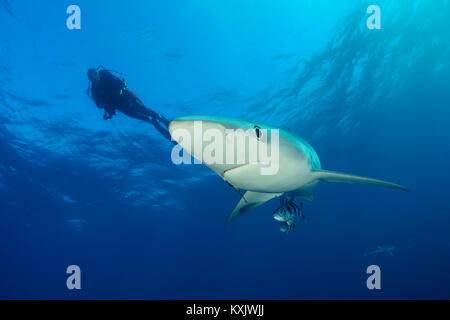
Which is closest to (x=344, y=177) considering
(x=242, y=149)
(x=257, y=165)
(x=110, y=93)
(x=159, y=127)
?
(x=257, y=165)

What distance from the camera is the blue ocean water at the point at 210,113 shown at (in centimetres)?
1302

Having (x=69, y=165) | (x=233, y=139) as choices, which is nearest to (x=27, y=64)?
(x=69, y=165)

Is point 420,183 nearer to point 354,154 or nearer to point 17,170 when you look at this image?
point 354,154

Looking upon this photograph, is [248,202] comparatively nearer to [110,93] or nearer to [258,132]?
[258,132]

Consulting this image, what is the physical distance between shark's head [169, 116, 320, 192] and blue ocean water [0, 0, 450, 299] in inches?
460

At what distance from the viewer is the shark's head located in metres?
1.88

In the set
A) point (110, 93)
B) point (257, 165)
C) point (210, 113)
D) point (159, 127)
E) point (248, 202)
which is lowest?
point (248, 202)

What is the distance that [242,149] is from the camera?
2.08 meters

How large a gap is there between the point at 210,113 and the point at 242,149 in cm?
1578

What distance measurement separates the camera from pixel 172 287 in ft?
197

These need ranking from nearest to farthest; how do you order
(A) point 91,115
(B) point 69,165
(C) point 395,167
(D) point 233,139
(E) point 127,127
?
(D) point 233,139, (A) point 91,115, (E) point 127,127, (B) point 69,165, (C) point 395,167

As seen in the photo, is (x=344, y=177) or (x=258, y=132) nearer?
(x=258, y=132)

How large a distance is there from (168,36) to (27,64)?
7912 mm
